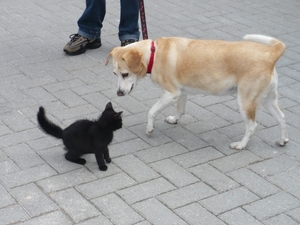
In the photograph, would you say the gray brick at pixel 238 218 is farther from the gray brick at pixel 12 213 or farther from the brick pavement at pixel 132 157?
the gray brick at pixel 12 213

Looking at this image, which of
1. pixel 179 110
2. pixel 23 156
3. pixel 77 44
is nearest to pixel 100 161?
pixel 23 156

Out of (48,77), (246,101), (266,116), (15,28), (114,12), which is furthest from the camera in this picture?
(114,12)

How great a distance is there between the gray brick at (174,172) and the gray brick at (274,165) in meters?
0.57

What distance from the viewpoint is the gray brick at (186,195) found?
15.1 ft

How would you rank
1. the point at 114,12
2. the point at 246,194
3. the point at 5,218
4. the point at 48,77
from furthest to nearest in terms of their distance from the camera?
the point at 114,12 → the point at 48,77 → the point at 246,194 → the point at 5,218

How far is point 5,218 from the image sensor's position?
4.36m

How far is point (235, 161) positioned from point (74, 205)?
1512 mm

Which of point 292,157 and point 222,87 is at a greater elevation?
point 222,87

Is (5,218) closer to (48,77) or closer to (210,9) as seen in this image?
(48,77)

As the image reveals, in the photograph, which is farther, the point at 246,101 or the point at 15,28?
the point at 15,28

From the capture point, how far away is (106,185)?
4.81m

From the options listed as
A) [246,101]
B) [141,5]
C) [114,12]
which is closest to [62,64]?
[141,5]

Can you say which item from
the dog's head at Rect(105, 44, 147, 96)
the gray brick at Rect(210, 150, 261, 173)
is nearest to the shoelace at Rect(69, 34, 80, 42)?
the dog's head at Rect(105, 44, 147, 96)

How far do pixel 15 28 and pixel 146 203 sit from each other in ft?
15.1
